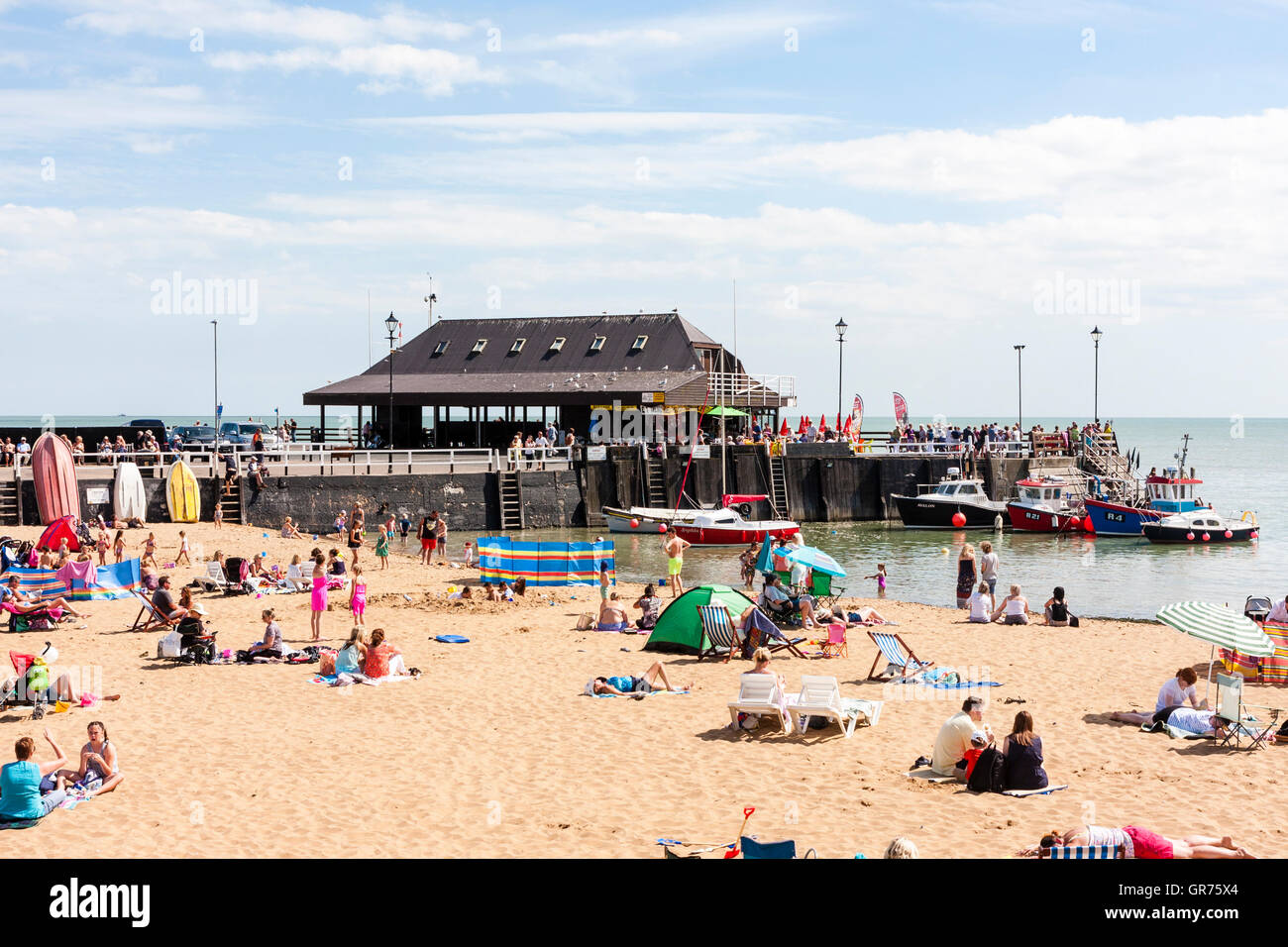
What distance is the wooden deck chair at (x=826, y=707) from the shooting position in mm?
12422

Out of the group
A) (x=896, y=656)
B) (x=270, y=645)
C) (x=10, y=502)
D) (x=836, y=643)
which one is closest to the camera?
(x=896, y=656)

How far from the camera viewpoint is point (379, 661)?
1493 centimetres

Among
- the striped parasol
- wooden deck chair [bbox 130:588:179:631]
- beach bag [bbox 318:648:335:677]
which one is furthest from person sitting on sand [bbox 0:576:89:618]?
the striped parasol

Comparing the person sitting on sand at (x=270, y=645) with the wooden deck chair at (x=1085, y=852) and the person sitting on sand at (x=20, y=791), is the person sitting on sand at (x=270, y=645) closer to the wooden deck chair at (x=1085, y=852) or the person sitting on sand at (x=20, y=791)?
the person sitting on sand at (x=20, y=791)

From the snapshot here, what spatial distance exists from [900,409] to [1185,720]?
134ft

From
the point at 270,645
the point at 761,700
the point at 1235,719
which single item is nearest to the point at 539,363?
the point at 270,645

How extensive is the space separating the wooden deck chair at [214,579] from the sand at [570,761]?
160 inches

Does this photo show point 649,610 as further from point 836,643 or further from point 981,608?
point 981,608

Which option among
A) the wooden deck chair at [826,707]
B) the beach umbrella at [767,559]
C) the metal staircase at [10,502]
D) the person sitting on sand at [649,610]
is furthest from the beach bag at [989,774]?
the metal staircase at [10,502]

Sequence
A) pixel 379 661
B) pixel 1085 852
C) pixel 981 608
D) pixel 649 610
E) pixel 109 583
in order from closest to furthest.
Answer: pixel 1085 852 < pixel 379 661 < pixel 649 610 < pixel 981 608 < pixel 109 583

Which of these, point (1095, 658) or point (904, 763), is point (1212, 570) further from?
point (904, 763)

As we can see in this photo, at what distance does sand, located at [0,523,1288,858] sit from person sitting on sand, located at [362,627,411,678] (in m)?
0.35
